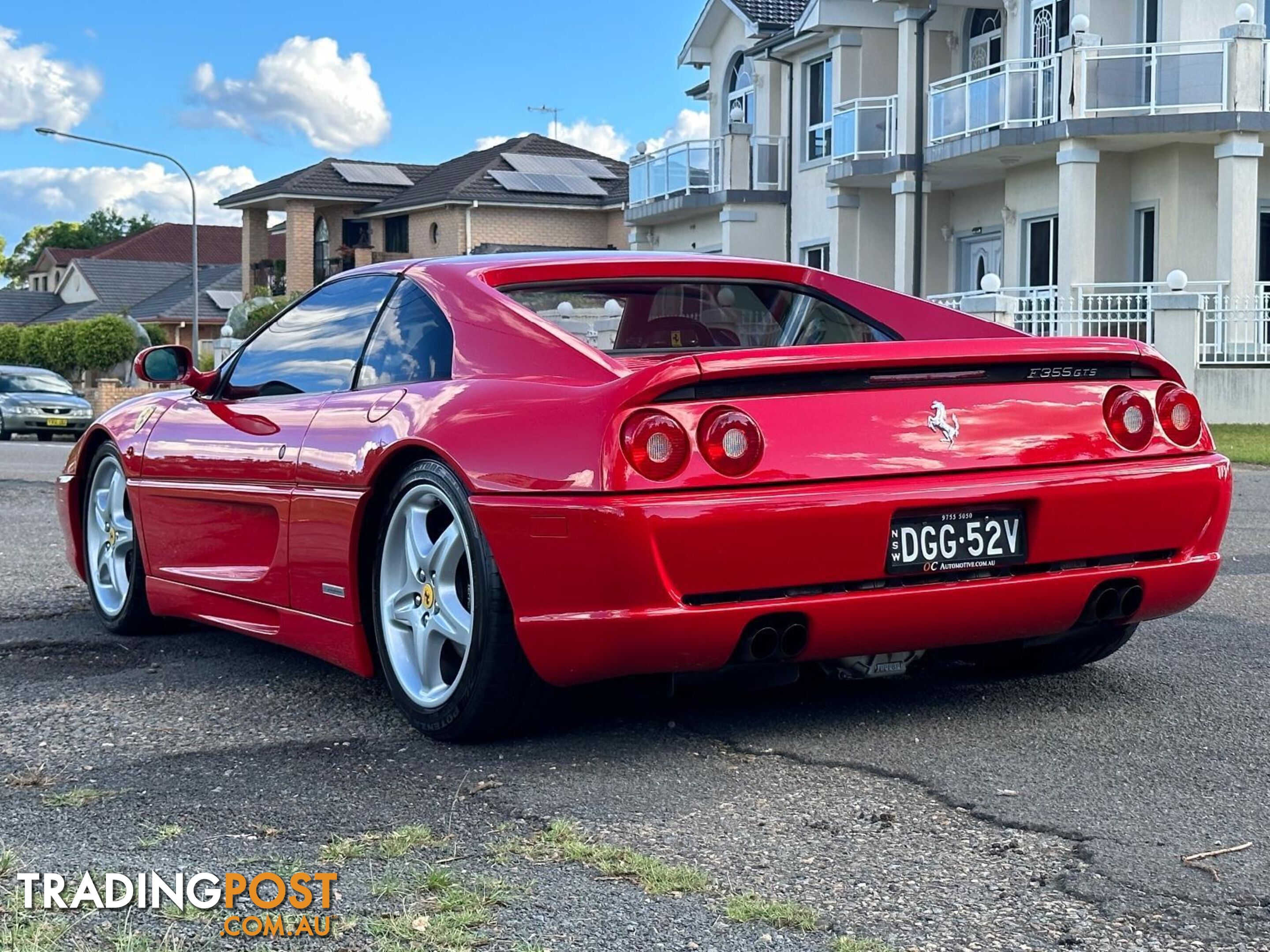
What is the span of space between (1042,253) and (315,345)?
22177 mm

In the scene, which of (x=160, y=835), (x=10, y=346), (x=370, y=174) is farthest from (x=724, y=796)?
(x=10, y=346)

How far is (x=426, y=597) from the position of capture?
4.54m

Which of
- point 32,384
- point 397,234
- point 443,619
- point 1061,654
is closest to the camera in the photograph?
point 443,619

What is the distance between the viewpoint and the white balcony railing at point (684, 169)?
1368 inches

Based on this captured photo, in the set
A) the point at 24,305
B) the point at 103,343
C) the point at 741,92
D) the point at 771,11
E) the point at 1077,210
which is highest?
the point at 771,11

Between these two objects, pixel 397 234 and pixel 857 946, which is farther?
pixel 397 234

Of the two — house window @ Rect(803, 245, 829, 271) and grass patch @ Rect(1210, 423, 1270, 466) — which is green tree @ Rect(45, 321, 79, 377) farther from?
grass patch @ Rect(1210, 423, 1270, 466)

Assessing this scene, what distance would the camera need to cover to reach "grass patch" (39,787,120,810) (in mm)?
3881

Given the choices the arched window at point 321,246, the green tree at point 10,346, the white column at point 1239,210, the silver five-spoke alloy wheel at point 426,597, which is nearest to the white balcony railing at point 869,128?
the white column at point 1239,210

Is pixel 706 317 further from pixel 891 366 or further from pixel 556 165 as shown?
pixel 556 165

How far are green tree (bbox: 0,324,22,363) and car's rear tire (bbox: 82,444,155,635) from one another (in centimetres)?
5454

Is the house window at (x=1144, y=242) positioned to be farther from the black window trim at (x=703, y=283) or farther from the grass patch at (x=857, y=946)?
the grass patch at (x=857, y=946)

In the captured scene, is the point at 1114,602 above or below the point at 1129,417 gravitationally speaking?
below

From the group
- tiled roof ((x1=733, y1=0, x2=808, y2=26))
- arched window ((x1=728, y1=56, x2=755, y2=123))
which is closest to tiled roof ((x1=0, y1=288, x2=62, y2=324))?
arched window ((x1=728, y1=56, x2=755, y2=123))
